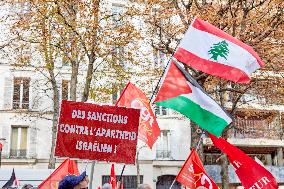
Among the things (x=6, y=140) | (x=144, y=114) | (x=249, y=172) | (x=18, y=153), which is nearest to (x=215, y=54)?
(x=249, y=172)

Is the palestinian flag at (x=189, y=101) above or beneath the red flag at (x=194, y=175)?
above

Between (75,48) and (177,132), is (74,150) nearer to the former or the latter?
(75,48)

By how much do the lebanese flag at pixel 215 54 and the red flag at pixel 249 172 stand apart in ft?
4.10

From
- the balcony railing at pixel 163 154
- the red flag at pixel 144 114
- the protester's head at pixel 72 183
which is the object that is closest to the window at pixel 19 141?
the balcony railing at pixel 163 154

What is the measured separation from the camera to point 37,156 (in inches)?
1166

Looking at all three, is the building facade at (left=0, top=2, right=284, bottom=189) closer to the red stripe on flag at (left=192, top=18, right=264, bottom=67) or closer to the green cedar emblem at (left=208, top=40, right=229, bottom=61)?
the red stripe on flag at (left=192, top=18, right=264, bottom=67)

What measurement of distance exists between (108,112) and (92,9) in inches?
449

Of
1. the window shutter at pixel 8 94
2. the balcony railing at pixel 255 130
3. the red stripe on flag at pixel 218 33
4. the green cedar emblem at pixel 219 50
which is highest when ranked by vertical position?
the window shutter at pixel 8 94

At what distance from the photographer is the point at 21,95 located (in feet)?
99.1

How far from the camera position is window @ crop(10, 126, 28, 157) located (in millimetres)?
29141

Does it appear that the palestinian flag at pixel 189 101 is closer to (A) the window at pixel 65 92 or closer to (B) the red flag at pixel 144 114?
(B) the red flag at pixel 144 114

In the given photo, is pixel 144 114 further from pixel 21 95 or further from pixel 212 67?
pixel 21 95

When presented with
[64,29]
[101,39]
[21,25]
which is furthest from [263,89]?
[21,25]

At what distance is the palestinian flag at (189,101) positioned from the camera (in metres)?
7.11
